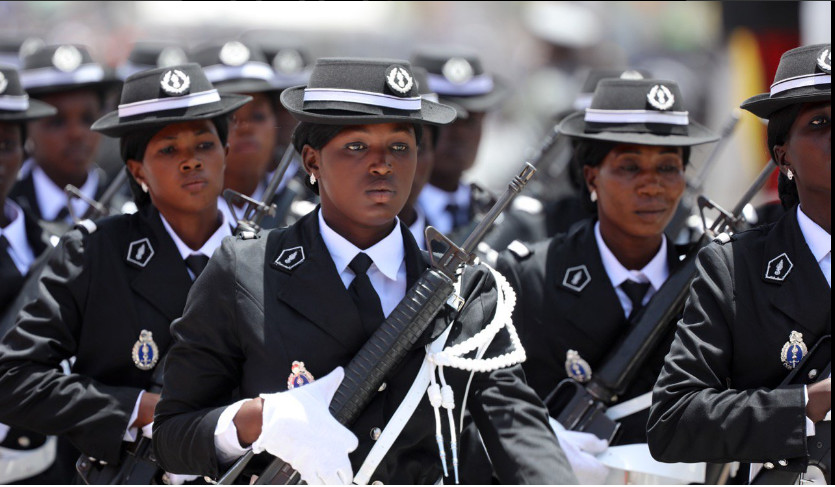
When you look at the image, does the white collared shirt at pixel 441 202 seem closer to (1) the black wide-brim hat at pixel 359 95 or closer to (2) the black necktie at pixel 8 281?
(2) the black necktie at pixel 8 281

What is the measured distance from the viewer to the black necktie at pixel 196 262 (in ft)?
18.1

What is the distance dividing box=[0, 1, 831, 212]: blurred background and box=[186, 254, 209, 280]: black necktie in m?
10.9

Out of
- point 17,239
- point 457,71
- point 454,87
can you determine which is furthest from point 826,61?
point 457,71

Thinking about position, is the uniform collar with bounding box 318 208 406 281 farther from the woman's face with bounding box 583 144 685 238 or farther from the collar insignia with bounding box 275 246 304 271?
the woman's face with bounding box 583 144 685 238

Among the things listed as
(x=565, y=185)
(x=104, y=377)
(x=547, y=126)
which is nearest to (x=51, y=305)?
(x=104, y=377)

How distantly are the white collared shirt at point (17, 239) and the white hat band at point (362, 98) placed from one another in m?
2.52

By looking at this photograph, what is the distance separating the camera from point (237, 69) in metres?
8.05

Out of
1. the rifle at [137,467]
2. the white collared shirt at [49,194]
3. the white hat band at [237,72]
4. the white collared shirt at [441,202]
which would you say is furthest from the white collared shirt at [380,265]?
the white collared shirt at [49,194]

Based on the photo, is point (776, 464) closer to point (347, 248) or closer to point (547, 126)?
point (347, 248)

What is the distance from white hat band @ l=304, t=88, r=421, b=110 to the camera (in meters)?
4.41

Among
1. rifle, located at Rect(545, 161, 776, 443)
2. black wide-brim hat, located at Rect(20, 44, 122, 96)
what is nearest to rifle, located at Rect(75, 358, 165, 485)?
rifle, located at Rect(545, 161, 776, 443)

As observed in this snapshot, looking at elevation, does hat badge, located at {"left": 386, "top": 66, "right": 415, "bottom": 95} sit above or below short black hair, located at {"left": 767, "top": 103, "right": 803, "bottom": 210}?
above

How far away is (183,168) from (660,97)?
2174 millimetres

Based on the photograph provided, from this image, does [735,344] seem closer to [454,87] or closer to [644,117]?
[644,117]
